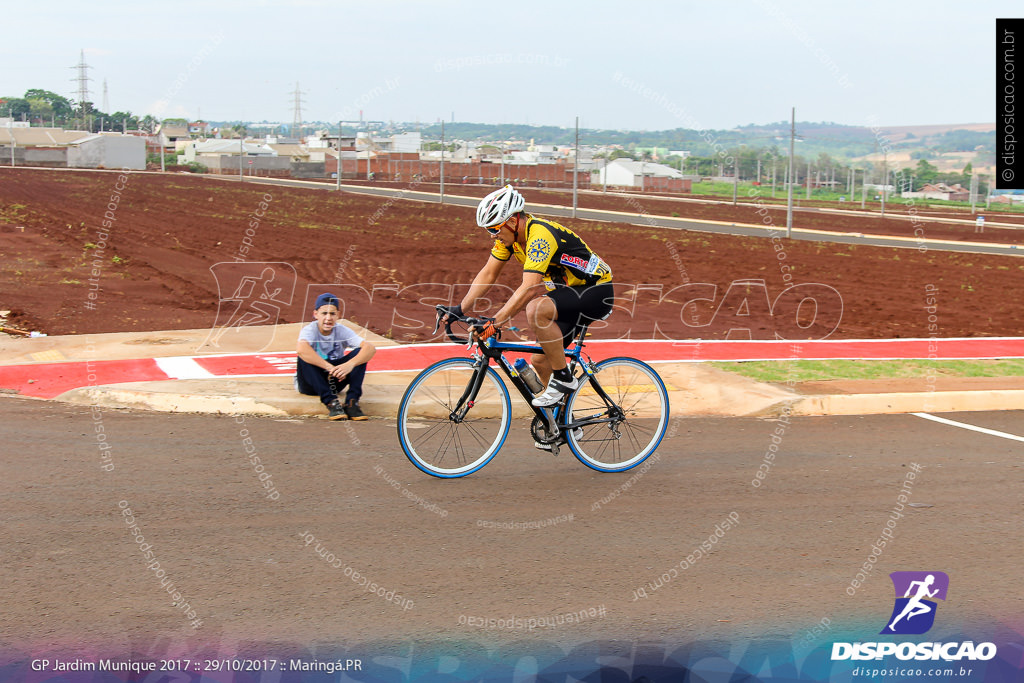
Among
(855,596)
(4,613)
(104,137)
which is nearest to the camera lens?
(4,613)

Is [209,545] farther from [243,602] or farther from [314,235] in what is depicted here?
[314,235]

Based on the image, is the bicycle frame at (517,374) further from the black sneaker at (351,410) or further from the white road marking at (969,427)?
the white road marking at (969,427)

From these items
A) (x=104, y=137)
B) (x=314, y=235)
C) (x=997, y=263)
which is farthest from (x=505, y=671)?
(x=104, y=137)

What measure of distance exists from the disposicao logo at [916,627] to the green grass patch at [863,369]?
5.47m

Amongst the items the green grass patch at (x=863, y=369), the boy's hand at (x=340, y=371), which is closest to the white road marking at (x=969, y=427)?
the green grass patch at (x=863, y=369)

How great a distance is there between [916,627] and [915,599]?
0.32 meters

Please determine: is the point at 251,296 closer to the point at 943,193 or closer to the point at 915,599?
the point at 915,599

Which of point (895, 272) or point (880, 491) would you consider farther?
point (895, 272)

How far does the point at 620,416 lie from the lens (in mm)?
7285

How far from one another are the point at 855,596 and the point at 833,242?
3548 centimetres

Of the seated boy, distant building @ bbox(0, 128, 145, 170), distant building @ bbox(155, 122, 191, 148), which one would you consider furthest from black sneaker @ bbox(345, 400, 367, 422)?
distant building @ bbox(155, 122, 191, 148)

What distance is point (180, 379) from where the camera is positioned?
947 cm

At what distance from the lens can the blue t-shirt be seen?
855cm

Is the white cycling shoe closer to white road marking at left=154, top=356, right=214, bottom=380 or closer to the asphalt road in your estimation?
the asphalt road
